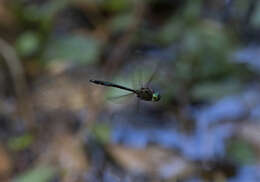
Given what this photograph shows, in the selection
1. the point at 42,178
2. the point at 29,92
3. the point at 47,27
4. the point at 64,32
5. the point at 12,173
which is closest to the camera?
the point at 42,178

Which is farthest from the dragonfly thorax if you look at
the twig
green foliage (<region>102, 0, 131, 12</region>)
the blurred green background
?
green foliage (<region>102, 0, 131, 12</region>)

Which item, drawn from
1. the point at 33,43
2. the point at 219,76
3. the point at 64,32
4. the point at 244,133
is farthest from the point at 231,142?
the point at 64,32

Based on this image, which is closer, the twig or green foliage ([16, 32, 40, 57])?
the twig

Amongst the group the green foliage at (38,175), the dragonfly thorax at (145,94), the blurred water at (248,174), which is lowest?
the green foliage at (38,175)

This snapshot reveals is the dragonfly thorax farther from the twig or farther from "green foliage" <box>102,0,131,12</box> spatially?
"green foliage" <box>102,0,131,12</box>

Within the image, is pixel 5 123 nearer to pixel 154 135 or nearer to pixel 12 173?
pixel 12 173

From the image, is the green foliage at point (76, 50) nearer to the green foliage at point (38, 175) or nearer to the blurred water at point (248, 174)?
the green foliage at point (38, 175)

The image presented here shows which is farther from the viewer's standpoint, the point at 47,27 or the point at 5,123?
the point at 47,27

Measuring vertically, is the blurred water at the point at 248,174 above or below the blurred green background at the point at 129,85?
below

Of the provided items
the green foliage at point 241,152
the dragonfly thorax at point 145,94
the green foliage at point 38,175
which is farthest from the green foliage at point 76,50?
the dragonfly thorax at point 145,94
